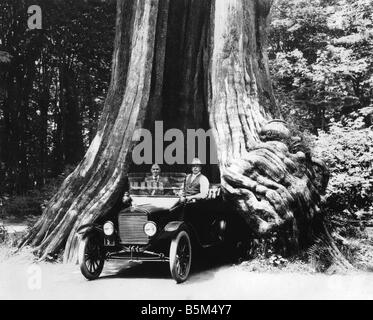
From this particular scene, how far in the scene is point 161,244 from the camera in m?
6.72

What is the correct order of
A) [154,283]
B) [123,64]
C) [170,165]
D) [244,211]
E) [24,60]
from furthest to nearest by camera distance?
[24,60] < [170,165] < [123,64] < [244,211] < [154,283]

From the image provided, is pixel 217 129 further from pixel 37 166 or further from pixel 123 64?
pixel 37 166

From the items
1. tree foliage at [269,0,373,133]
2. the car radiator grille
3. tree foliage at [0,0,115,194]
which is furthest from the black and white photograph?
tree foliage at [269,0,373,133]

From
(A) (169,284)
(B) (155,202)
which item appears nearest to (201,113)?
(B) (155,202)

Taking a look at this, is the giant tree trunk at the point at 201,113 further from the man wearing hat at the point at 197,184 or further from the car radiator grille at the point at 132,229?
the car radiator grille at the point at 132,229

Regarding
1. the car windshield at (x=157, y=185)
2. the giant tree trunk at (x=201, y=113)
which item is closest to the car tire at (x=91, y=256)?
the car windshield at (x=157, y=185)

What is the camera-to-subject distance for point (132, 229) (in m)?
6.68

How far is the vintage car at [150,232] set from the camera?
21.4 ft

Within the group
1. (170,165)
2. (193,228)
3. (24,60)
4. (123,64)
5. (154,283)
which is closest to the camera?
(154,283)

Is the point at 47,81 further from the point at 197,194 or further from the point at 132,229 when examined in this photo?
the point at 132,229

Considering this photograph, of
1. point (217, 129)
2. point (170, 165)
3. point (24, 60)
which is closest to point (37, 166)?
point (24, 60)
